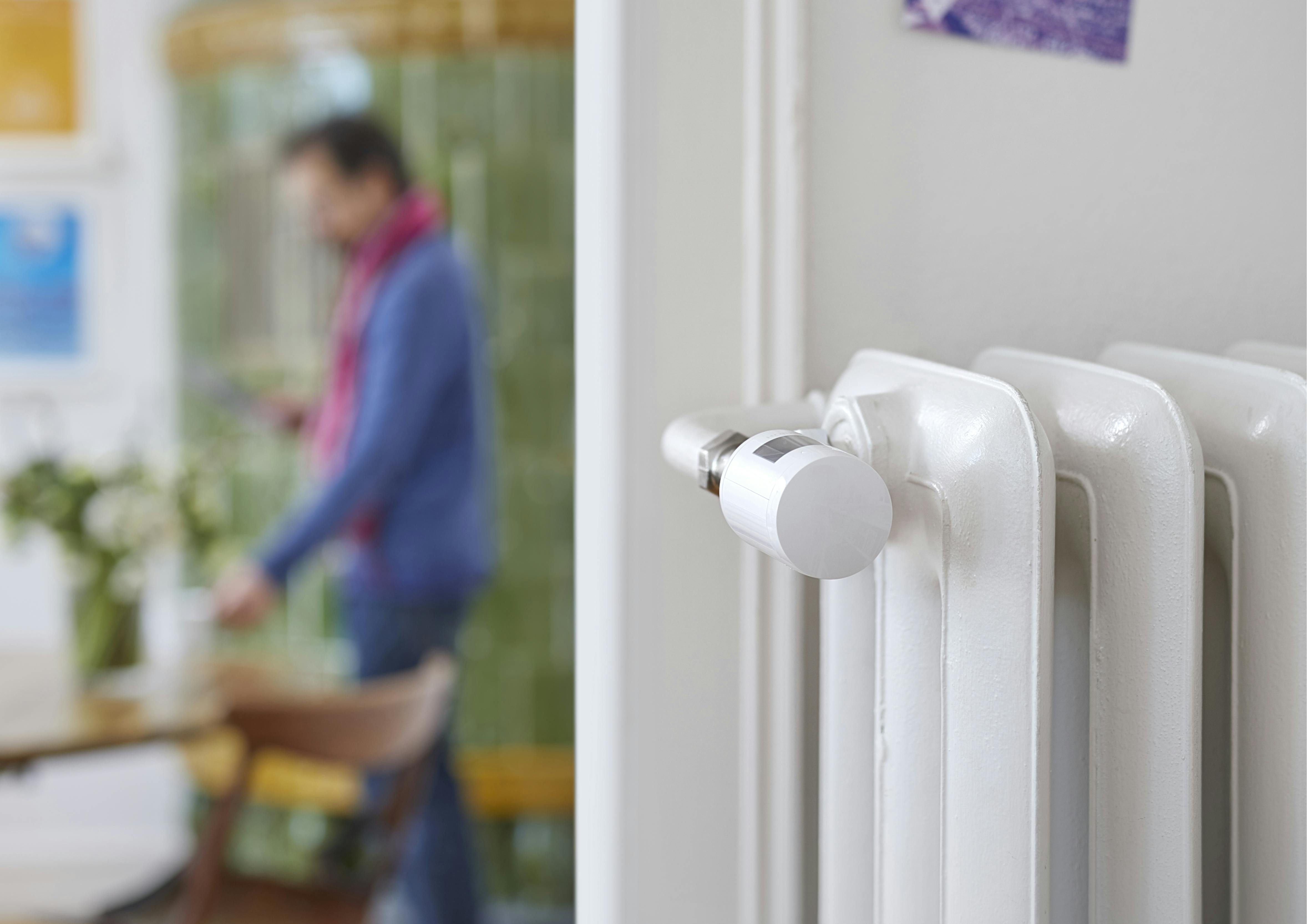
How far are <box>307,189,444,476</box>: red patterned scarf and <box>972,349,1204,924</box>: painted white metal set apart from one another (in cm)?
161

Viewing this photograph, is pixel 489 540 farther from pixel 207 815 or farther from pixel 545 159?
pixel 207 815

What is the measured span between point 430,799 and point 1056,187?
167 centimetres

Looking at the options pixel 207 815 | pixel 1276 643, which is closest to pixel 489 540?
pixel 207 815

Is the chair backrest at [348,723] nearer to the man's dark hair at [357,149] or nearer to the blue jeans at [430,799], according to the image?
the blue jeans at [430,799]

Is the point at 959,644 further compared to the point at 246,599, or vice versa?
the point at 246,599

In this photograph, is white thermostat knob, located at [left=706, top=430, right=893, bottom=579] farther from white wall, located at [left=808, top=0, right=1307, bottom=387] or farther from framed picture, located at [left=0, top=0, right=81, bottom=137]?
framed picture, located at [left=0, top=0, right=81, bottom=137]

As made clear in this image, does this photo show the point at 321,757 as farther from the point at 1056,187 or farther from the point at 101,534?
the point at 1056,187

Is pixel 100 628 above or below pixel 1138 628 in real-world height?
below

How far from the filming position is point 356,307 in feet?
6.48

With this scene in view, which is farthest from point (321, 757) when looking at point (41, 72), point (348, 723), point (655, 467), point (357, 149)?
point (41, 72)

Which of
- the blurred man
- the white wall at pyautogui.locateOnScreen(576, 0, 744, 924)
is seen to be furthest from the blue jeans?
the white wall at pyautogui.locateOnScreen(576, 0, 744, 924)

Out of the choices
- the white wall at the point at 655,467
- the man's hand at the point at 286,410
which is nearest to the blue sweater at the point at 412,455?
the man's hand at the point at 286,410

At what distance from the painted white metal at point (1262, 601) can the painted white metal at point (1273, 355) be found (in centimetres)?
4

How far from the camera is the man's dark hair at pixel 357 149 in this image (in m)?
2.01
